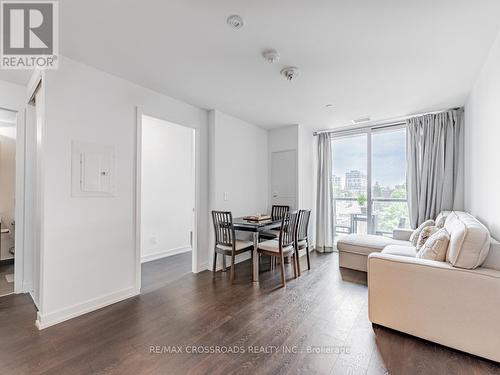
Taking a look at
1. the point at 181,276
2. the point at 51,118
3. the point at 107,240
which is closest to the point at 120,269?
the point at 107,240

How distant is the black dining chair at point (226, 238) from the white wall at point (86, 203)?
109 cm

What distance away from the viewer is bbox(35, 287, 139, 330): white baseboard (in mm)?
2098

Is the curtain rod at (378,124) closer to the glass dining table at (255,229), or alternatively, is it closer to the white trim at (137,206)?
the glass dining table at (255,229)

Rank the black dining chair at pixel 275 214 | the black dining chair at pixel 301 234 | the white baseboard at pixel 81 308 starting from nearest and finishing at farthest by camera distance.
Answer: the white baseboard at pixel 81 308 → the black dining chair at pixel 301 234 → the black dining chair at pixel 275 214

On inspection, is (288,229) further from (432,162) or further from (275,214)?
(432,162)

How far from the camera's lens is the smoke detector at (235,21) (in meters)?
1.70

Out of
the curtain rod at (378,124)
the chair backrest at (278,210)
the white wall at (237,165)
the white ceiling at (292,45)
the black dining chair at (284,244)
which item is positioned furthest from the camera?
the chair backrest at (278,210)

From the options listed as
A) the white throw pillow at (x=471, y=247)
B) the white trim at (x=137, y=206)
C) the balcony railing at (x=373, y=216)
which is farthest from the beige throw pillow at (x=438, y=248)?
the white trim at (x=137, y=206)

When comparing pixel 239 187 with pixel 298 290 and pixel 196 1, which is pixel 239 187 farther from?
pixel 196 1

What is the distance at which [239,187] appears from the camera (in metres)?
4.12

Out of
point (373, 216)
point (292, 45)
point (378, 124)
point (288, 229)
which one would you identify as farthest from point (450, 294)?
point (378, 124)

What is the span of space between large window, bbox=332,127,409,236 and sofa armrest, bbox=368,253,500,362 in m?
2.56

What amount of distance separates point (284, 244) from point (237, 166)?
1.59 metres

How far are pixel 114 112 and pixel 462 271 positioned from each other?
3510mm
